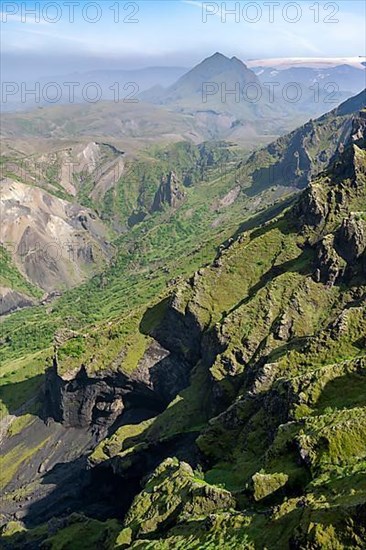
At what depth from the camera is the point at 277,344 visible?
205ft

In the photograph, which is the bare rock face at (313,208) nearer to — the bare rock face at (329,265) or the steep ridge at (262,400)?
the steep ridge at (262,400)

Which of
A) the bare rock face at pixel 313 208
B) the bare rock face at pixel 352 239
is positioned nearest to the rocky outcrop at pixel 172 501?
the bare rock face at pixel 352 239

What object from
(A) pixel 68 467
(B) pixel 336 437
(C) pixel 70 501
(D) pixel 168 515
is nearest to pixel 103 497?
(C) pixel 70 501

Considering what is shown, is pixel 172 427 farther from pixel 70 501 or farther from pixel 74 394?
pixel 74 394

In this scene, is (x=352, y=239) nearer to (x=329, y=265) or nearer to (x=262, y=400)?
(x=329, y=265)

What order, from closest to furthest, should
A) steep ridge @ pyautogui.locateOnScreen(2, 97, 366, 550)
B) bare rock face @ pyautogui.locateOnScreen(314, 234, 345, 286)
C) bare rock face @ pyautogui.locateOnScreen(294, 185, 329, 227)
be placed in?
steep ridge @ pyautogui.locateOnScreen(2, 97, 366, 550) → bare rock face @ pyautogui.locateOnScreen(314, 234, 345, 286) → bare rock face @ pyautogui.locateOnScreen(294, 185, 329, 227)

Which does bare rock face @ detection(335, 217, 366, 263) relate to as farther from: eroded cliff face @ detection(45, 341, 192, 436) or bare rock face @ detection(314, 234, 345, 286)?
eroded cliff face @ detection(45, 341, 192, 436)

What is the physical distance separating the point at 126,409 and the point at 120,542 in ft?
175

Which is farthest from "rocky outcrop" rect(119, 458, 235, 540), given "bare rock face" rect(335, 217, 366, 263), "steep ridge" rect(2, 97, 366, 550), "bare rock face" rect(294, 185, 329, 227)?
"bare rock face" rect(294, 185, 329, 227)

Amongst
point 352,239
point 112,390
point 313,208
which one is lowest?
point 112,390

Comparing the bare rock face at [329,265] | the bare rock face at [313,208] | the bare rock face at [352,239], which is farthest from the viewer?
the bare rock face at [313,208]

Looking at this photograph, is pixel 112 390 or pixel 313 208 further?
pixel 112 390

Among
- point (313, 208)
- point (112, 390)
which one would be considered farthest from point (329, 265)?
point (112, 390)

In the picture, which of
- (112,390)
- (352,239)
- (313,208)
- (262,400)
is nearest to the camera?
(262,400)
